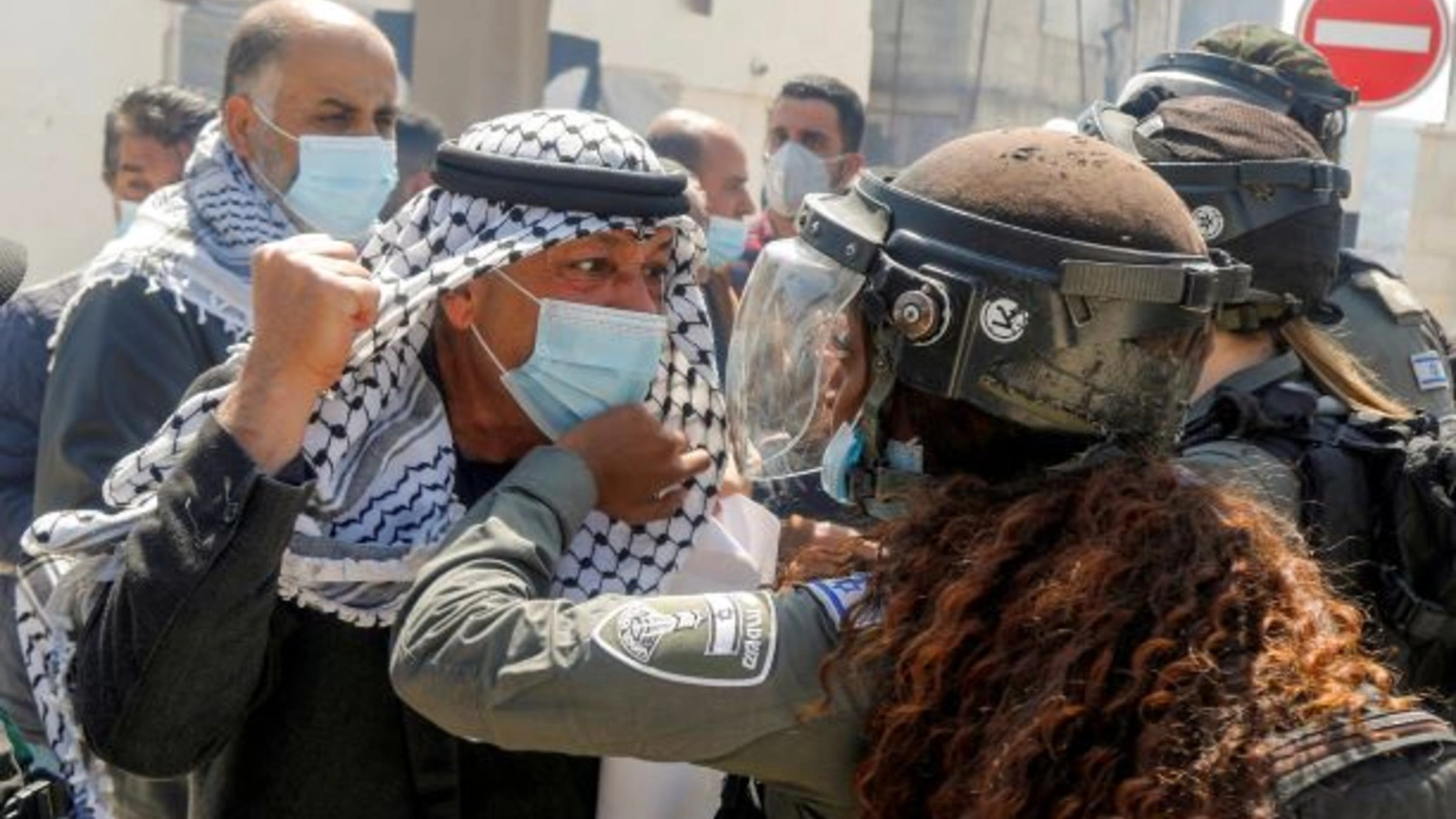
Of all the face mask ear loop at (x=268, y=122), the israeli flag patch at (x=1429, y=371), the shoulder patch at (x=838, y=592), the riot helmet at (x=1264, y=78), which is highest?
the riot helmet at (x=1264, y=78)

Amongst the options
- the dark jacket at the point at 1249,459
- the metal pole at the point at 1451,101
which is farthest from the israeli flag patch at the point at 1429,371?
the metal pole at the point at 1451,101

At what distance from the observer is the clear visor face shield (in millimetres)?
2047

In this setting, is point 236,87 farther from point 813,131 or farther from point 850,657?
point 813,131

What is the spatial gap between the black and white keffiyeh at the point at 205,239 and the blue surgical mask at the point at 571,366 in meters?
1.20

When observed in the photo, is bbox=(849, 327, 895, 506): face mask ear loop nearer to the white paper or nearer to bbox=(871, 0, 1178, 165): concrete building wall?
the white paper

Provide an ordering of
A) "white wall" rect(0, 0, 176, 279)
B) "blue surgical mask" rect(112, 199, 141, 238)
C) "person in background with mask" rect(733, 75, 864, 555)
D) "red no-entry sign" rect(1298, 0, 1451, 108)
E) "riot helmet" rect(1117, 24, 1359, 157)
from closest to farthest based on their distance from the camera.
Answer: "riot helmet" rect(1117, 24, 1359, 157), "blue surgical mask" rect(112, 199, 141, 238), "person in background with mask" rect(733, 75, 864, 555), "red no-entry sign" rect(1298, 0, 1451, 108), "white wall" rect(0, 0, 176, 279)

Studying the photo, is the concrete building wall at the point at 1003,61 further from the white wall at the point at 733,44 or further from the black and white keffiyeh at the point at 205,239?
the black and white keffiyeh at the point at 205,239

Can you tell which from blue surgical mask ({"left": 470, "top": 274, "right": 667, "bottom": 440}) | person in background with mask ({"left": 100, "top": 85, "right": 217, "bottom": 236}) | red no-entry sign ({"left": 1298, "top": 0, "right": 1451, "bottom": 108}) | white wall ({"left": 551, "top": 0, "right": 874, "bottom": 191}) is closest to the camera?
blue surgical mask ({"left": 470, "top": 274, "right": 667, "bottom": 440})

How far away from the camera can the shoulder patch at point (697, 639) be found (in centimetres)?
175

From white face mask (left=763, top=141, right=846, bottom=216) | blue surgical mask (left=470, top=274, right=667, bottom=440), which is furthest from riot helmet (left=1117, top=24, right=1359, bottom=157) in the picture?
white face mask (left=763, top=141, right=846, bottom=216)

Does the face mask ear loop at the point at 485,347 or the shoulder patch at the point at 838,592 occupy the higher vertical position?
the face mask ear loop at the point at 485,347

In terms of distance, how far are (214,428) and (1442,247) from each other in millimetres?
9227

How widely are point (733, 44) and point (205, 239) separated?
38.9 ft

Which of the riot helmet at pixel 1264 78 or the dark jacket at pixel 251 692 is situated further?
the riot helmet at pixel 1264 78
